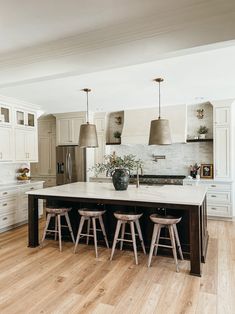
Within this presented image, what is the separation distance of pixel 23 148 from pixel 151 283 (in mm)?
4029

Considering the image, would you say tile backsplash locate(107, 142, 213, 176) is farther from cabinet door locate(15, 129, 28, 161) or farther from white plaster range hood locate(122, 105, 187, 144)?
cabinet door locate(15, 129, 28, 161)

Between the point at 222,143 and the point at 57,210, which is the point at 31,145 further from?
the point at 222,143

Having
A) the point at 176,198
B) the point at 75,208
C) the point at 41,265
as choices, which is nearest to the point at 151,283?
the point at 176,198

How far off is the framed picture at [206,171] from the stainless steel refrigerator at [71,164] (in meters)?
2.95

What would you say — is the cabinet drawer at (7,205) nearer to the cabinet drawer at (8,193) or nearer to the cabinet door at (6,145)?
the cabinet drawer at (8,193)

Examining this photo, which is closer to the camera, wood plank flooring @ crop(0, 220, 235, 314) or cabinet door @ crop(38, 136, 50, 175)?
wood plank flooring @ crop(0, 220, 235, 314)

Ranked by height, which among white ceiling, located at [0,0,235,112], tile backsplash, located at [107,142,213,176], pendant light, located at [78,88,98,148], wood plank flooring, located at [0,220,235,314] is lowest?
wood plank flooring, located at [0,220,235,314]

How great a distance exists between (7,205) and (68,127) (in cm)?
281

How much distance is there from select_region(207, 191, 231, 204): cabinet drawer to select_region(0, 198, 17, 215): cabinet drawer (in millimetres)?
4050

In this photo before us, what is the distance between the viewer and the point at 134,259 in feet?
10.9

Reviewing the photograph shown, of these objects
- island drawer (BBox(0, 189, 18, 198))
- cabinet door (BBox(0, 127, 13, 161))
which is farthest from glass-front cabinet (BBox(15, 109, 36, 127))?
island drawer (BBox(0, 189, 18, 198))

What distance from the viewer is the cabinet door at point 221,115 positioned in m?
5.35

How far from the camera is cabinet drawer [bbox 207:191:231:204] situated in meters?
5.23

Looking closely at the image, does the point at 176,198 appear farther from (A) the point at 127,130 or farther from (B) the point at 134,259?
(A) the point at 127,130
